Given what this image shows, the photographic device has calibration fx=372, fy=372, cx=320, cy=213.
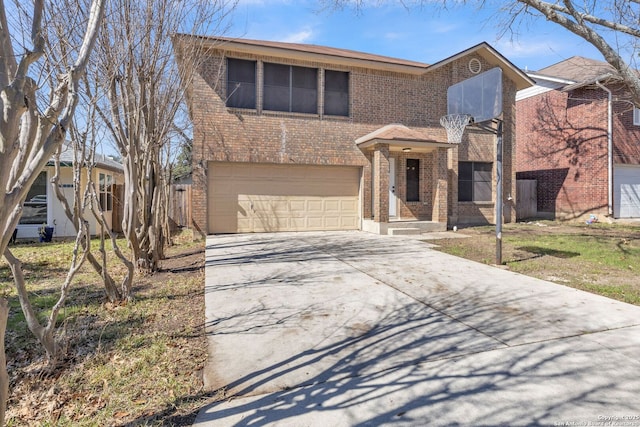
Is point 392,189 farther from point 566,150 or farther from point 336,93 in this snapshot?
point 566,150

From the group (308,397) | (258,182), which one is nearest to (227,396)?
(308,397)

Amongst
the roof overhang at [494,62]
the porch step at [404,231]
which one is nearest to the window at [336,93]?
the roof overhang at [494,62]

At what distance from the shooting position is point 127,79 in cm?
561

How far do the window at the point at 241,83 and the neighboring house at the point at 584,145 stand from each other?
13.0 m

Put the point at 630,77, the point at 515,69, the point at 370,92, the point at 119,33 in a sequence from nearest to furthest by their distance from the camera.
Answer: the point at 119,33, the point at 630,77, the point at 370,92, the point at 515,69

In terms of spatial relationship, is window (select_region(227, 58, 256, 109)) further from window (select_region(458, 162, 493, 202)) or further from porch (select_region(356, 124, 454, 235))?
window (select_region(458, 162, 493, 202))

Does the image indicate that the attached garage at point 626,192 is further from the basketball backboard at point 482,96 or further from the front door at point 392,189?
the basketball backboard at point 482,96

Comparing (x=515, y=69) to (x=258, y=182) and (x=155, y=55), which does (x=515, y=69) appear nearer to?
(x=258, y=182)

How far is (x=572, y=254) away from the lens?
27.8 feet

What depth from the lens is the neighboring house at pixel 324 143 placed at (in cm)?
1214

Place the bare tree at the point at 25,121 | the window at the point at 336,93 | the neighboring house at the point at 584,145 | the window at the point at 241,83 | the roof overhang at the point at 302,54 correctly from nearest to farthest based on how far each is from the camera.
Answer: the bare tree at the point at 25,121 < the roof overhang at the point at 302,54 < the window at the point at 241,83 < the window at the point at 336,93 < the neighboring house at the point at 584,145

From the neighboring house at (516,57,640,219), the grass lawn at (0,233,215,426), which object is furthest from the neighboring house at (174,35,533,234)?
the grass lawn at (0,233,215,426)

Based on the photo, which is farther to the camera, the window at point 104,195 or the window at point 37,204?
the window at point 104,195

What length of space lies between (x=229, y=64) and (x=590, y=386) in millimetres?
12366
